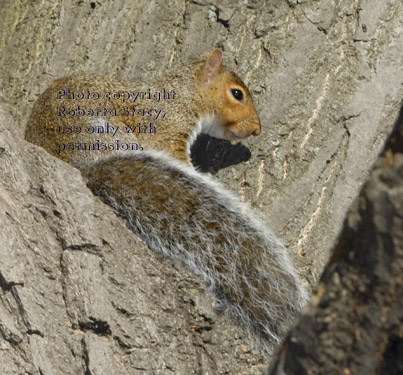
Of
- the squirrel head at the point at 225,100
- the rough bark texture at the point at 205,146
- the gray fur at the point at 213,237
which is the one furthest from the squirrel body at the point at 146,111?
the gray fur at the point at 213,237

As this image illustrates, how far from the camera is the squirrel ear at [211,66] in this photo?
Answer: 272 cm

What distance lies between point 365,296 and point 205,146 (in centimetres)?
205

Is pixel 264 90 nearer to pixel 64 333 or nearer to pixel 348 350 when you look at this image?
pixel 64 333

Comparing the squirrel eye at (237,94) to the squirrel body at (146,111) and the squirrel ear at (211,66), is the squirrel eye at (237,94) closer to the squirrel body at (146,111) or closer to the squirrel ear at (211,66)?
the squirrel body at (146,111)

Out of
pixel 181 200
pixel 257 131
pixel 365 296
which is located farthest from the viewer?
pixel 257 131

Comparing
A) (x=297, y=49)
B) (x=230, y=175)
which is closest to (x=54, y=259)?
(x=230, y=175)

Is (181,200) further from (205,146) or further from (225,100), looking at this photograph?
(225,100)

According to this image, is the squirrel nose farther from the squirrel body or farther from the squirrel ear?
the squirrel ear

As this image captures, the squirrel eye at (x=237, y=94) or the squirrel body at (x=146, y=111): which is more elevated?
the squirrel eye at (x=237, y=94)

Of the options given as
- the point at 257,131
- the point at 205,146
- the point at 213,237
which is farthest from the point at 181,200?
the point at 205,146

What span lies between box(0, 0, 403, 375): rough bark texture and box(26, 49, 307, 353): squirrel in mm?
72

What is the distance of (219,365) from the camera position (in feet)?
5.84

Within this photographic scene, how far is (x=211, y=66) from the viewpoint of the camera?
293cm

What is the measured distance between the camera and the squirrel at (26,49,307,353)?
6.07 feet
